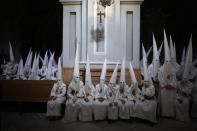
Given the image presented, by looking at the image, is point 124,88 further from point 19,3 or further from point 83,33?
point 19,3

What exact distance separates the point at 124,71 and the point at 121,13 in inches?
56.8

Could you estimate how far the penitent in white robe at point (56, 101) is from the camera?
5.57m

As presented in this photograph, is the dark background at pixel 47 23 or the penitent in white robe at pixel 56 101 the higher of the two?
the dark background at pixel 47 23

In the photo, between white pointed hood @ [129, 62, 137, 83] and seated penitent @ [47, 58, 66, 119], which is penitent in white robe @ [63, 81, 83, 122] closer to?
seated penitent @ [47, 58, 66, 119]

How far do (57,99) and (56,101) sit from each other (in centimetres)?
10

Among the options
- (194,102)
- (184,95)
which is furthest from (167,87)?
(194,102)

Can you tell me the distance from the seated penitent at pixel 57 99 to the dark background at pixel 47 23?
225cm

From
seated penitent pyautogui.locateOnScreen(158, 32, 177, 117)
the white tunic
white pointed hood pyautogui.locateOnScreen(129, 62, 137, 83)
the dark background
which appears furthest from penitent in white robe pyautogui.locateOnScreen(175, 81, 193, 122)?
the dark background

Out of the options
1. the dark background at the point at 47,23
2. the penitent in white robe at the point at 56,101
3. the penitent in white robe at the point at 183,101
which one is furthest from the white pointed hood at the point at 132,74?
the dark background at the point at 47,23

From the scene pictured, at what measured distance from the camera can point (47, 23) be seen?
26.2ft

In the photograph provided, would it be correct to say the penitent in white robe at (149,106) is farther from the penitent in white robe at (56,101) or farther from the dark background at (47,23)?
the dark background at (47,23)

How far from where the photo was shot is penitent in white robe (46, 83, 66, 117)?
5570mm

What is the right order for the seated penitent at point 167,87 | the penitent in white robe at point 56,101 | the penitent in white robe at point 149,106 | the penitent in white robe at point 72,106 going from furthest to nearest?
the seated penitent at point 167,87, the penitent in white robe at point 56,101, the penitent in white robe at point 72,106, the penitent in white robe at point 149,106

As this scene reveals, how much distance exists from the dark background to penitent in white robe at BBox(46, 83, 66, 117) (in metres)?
2.29
